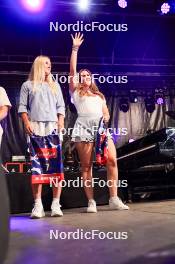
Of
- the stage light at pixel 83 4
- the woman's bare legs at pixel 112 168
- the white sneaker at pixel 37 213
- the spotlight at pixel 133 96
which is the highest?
the stage light at pixel 83 4

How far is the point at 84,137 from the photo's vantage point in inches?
146

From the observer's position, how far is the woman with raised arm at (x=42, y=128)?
3.48m

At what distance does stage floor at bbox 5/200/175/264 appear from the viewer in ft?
5.55

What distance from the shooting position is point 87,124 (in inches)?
148

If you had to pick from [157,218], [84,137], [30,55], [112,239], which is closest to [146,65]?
[30,55]

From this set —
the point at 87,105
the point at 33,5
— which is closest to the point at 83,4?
the point at 33,5

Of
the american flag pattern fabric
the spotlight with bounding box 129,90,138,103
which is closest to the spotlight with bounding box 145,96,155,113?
the spotlight with bounding box 129,90,138,103

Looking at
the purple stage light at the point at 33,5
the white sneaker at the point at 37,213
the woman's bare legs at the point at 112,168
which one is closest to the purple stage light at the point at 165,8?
the purple stage light at the point at 33,5

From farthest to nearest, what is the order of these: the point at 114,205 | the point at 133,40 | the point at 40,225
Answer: the point at 133,40
the point at 114,205
the point at 40,225

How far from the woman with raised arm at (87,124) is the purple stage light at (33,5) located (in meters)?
2.79

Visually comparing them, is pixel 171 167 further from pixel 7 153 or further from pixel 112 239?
pixel 112 239

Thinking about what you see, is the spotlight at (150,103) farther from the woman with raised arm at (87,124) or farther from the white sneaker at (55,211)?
the white sneaker at (55,211)

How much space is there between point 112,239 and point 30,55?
5658mm

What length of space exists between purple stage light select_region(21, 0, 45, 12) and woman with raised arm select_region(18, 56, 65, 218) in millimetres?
2969
